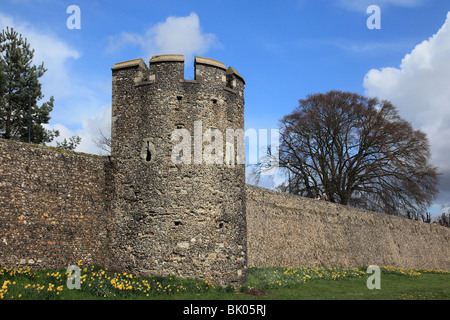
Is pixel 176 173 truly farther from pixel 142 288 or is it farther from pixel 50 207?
pixel 50 207

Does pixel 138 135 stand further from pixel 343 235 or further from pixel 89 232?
pixel 343 235

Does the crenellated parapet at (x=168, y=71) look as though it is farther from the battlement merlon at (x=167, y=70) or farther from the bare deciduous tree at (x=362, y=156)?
the bare deciduous tree at (x=362, y=156)

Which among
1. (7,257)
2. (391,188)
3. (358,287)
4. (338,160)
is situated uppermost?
(338,160)

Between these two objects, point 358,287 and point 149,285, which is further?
point 358,287

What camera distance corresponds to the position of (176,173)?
12.7 meters

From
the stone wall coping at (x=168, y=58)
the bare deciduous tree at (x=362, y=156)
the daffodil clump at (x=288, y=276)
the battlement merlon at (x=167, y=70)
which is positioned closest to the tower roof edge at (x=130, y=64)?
the battlement merlon at (x=167, y=70)

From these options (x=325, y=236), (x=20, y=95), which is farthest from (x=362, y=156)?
(x=20, y=95)

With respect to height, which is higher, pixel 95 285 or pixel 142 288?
pixel 95 285

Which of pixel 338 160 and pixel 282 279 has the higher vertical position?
pixel 338 160

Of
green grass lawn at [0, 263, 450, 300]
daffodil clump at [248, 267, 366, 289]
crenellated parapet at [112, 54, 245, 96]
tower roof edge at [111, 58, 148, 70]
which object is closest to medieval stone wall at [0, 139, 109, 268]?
green grass lawn at [0, 263, 450, 300]

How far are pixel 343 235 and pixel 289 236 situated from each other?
5509mm

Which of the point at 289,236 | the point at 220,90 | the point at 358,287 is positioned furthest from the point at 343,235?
the point at 220,90

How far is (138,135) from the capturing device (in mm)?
12969

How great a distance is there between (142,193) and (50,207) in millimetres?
2407
